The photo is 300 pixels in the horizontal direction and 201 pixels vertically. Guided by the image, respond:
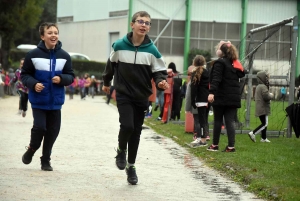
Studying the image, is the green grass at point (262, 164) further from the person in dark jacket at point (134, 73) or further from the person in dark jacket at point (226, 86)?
the person in dark jacket at point (134, 73)

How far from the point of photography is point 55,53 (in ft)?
34.0

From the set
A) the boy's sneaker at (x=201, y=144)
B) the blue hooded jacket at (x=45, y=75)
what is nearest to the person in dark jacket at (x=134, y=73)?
the blue hooded jacket at (x=45, y=75)

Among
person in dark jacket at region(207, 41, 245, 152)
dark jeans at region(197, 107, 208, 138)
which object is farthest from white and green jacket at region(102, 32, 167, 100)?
dark jeans at region(197, 107, 208, 138)

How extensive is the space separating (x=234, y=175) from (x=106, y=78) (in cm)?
236

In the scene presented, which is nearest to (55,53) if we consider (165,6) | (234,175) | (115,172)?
(115,172)

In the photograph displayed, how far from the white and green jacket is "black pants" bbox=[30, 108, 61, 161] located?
132 cm

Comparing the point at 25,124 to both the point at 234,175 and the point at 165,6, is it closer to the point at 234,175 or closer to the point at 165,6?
the point at 234,175

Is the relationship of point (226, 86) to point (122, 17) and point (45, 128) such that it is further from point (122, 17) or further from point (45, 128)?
point (122, 17)

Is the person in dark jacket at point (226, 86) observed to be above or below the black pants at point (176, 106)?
above

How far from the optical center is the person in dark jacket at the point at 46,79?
10.2 m

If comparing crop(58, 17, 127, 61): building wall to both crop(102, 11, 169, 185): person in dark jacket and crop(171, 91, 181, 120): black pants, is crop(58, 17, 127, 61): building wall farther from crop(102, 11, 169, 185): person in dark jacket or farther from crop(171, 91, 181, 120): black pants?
crop(102, 11, 169, 185): person in dark jacket

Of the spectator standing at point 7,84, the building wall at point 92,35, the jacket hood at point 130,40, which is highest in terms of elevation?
the building wall at point 92,35

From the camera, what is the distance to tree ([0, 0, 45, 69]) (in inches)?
2013

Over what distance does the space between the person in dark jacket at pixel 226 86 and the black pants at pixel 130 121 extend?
157 inches
